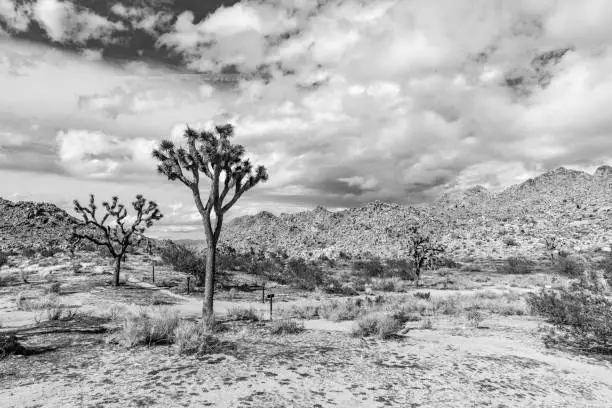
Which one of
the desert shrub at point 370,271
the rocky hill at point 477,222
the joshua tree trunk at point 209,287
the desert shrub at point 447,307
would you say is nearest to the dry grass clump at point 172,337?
the joshua tree trunk at point 209,287

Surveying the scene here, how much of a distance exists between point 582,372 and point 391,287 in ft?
77.8

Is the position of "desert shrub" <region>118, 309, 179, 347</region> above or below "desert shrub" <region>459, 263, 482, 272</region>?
above

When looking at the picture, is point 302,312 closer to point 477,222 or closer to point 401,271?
point 401,271

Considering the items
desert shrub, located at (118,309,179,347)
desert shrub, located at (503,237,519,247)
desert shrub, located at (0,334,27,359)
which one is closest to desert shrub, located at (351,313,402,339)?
desert shrub, located at (118,309,179,347)

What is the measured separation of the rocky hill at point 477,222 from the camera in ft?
211

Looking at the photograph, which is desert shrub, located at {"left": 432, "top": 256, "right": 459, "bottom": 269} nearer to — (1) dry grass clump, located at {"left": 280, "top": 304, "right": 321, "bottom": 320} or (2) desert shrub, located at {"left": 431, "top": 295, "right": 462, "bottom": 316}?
(2) desert shrub, located at {"left": 431, "top": 295, "right": 462, "bottom": 316}

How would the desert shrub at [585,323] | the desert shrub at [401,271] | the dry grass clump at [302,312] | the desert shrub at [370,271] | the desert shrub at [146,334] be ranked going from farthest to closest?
the desert shrub at [370,271], the desert shrub at [401,271], the dry grass clump at [302,312], the desert shrub at [585,323], the desert shrub at [146,334]

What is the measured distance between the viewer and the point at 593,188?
83.7m

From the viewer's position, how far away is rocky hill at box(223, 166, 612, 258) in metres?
64.3

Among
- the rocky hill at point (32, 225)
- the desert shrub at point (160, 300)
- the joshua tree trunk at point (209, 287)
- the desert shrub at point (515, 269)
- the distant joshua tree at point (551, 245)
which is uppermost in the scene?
the rocky hill at point (32, 225)

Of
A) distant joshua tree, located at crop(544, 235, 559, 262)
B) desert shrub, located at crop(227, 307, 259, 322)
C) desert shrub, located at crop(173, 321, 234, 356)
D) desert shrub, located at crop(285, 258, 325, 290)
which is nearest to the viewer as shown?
desert shrub, located at crop(173, 321, 234, 356)

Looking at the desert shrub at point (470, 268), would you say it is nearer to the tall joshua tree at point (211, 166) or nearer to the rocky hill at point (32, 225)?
the tall joshua tree at point (211, 166)

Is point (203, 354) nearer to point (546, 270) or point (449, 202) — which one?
point (546, 270)

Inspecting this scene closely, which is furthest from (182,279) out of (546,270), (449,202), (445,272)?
(449,202)
